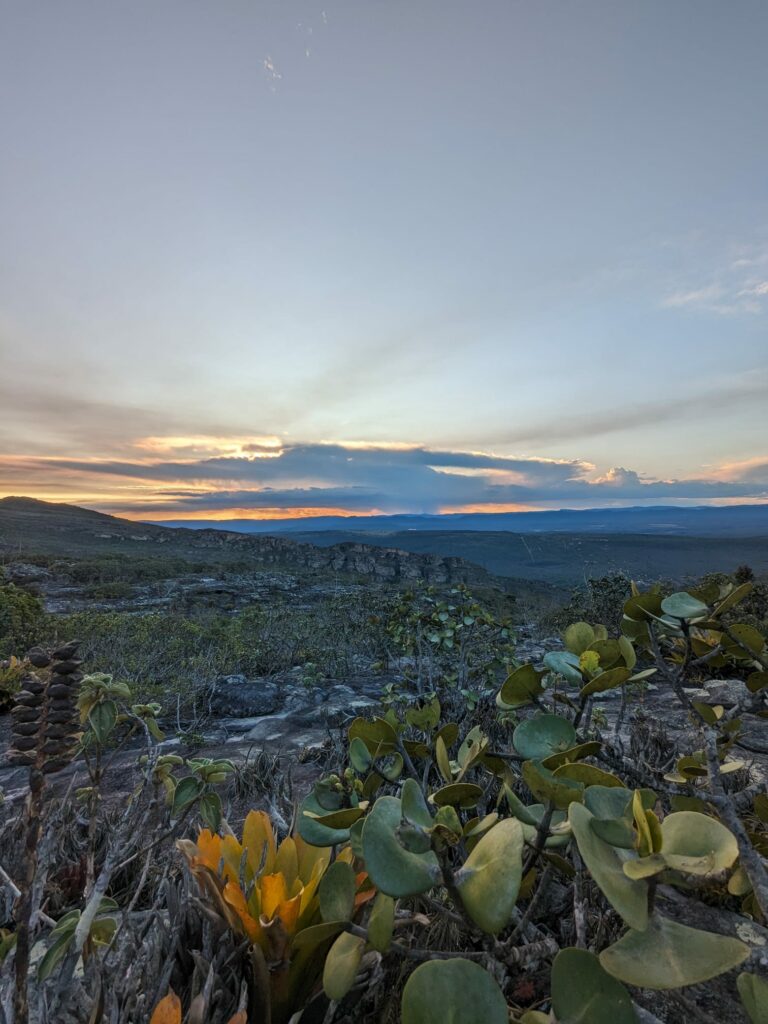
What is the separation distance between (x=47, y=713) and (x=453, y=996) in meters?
0.79

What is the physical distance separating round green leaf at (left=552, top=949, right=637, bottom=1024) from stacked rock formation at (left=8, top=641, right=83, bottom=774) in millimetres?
854

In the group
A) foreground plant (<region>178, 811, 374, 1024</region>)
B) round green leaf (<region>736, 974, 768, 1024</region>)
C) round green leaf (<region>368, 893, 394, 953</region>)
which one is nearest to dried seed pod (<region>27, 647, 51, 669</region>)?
foreground plant (<region>178, 811, 374, 1024</region>)

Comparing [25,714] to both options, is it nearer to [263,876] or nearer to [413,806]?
[263,876]

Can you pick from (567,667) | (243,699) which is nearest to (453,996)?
(567,667)

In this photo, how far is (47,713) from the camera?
91 cm

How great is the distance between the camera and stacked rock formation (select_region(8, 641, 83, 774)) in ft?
2.92

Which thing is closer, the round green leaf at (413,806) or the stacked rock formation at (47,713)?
the round green leaf at (413,806)

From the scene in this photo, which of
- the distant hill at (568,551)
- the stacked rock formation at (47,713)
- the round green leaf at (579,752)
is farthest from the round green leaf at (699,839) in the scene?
the distant hill at (568,551)

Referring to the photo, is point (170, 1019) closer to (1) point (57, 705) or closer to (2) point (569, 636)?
(1) point (57, 705)

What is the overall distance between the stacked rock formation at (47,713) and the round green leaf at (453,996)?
703 mm

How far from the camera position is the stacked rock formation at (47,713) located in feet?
2.92

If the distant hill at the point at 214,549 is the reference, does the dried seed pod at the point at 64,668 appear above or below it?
above

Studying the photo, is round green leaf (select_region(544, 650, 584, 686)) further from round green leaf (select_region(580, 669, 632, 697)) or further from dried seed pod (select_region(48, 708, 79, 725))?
dried seed pod (select_region(48, 708, 79, 725))

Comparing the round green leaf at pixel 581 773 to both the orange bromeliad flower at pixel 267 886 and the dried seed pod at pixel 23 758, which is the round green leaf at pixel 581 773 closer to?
the orange bromeliad flower at pixel 267 886
